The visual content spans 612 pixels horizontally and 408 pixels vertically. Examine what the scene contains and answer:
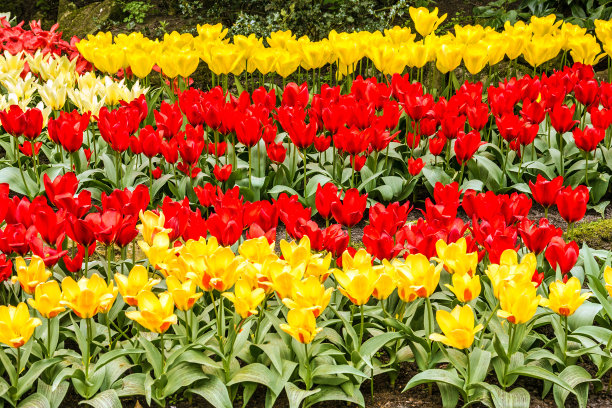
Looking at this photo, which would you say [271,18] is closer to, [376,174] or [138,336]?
[376,174]

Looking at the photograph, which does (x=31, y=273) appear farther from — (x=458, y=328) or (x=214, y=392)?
(x=458, y=328)

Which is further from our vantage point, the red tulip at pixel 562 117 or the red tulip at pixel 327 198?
the red tulip at pixel 562 117

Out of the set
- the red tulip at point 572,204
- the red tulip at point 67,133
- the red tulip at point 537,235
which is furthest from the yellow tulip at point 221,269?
the red tulip at point 67,133

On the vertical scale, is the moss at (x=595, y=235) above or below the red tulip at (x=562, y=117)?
below

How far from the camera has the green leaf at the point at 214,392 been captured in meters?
2.50

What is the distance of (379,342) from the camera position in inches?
104

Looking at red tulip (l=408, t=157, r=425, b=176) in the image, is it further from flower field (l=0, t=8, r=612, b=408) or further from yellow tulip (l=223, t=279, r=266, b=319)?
yellow tulip (l=223, t=279, r=266, b=319)

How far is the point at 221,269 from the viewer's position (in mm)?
2488

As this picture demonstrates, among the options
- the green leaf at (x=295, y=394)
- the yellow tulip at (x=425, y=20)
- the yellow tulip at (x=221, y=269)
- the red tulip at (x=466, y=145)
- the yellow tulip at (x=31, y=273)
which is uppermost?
the yellow tulip at (x=425, y=20)

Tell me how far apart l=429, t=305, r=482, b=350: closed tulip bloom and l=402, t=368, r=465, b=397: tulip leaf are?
20cm

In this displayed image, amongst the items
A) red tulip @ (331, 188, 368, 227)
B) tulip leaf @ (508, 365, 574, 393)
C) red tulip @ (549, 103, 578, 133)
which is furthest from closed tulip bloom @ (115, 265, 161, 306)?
red tulip @ (549, 103, 578, 133)

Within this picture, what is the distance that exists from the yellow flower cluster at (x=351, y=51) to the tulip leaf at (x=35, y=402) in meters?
3.23

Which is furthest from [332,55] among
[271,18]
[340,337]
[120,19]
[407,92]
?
[120,19]

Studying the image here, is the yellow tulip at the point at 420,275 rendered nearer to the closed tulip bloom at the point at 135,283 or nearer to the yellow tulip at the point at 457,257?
the yellow tulip at the point at 457,257
